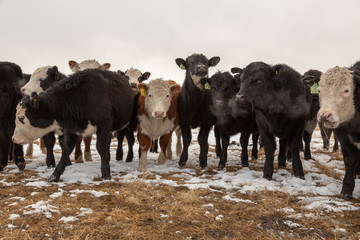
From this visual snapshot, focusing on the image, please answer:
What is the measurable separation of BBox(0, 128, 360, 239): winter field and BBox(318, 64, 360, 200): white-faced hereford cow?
25.6 inches

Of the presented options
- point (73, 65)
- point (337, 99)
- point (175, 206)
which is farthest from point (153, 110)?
point (73, 65)

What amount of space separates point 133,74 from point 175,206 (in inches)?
286

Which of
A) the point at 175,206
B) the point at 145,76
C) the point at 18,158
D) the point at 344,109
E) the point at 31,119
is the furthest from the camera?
the point at 145,76

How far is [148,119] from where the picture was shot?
23.2 ft

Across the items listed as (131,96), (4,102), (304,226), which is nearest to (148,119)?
(131,96)

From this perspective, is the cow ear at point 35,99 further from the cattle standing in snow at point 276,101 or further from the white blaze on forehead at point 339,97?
the white blaze on forehead at point 339,97

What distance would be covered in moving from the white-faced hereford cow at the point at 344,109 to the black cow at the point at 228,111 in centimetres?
232

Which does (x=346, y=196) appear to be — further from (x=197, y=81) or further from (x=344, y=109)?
(x=197, y=81)

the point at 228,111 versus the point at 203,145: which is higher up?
the point at 228,111

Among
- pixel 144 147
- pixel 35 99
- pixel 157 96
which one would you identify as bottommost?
pixel 144 147

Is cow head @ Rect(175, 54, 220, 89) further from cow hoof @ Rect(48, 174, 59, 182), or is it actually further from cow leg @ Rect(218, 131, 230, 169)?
cow hoof @ Rect(48, 174, 59, 182)

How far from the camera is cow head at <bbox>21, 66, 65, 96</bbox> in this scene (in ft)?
21.6

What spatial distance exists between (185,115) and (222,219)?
416 cm

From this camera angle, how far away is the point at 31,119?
536cm
